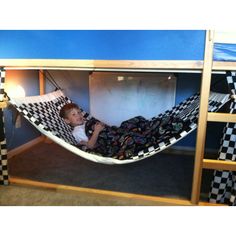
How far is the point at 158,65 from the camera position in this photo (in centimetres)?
121

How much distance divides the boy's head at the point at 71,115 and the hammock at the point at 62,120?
57 mm

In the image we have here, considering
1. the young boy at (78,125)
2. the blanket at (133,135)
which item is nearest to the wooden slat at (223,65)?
the blanket at (133,135)

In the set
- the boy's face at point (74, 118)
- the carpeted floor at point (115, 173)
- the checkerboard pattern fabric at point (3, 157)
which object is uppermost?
the boy's face at point (74, 118)

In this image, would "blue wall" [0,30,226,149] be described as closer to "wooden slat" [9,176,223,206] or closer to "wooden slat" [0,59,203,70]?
"wooden slat" [0,59,203,70]

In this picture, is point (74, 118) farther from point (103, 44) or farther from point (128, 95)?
point (103, 44)

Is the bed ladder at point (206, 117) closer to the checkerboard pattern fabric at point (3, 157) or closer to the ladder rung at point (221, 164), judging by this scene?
the ladder rung at point (221, 164)

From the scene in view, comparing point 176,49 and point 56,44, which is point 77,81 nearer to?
point 56,44

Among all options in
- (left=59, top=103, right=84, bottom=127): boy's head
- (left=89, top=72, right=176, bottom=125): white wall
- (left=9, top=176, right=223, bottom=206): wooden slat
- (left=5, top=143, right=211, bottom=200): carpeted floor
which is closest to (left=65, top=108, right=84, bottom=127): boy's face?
(left=59, top=103, right=84, bottom=127): boy's head

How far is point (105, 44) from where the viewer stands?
124 centimetres

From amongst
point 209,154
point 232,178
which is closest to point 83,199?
point 232,178

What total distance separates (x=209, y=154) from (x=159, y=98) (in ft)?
2.34

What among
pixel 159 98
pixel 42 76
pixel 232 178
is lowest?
pixel 232 178

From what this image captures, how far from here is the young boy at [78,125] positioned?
1.84 meters

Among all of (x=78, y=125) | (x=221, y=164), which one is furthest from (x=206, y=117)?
(x=78, y=125)
